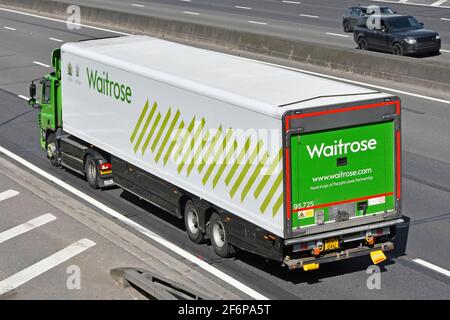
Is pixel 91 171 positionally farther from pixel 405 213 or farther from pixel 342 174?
pixel 342 174

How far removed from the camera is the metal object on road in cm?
1261

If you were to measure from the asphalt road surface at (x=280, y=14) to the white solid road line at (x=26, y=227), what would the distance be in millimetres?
23320

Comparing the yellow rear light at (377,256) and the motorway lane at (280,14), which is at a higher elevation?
the motorway lane at (280,14)

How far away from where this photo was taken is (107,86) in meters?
19.2

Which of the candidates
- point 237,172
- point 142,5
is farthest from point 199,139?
point 142,5

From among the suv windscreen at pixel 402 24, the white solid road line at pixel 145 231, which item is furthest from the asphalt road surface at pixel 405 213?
the suv windscreen at pixel 402 24

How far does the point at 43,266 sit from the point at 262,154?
3994mm

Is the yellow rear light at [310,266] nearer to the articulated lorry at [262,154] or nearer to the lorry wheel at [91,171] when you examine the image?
the articulated lorry at [262,154]

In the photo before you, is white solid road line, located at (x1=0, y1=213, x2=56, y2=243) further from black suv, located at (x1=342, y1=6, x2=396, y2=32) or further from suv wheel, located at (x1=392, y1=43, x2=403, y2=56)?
black suv, located at (x1=342, y1=6, x2=396, y2=32)

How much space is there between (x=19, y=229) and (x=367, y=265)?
6392 millimetres

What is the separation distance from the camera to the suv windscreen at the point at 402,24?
36.8m

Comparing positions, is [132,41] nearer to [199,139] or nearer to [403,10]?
[199,139]

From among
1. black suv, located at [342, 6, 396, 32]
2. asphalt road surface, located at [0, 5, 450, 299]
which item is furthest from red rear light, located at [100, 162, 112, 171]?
black suv, located at [342, 6, 396, 32]

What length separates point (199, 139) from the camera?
1584 centimetres
